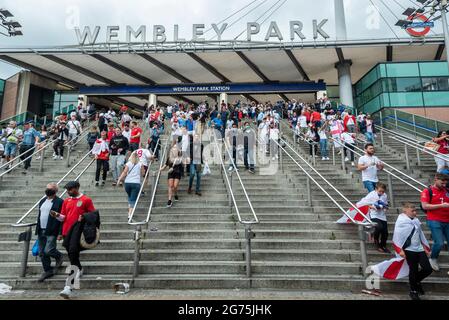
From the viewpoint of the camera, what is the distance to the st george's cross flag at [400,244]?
173 inches

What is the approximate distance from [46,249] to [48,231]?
317 mm

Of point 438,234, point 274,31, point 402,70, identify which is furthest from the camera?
point 274,31

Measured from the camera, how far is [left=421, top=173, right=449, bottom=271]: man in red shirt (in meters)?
4.83

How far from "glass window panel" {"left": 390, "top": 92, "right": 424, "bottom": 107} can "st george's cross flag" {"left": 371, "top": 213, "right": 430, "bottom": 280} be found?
17944mm

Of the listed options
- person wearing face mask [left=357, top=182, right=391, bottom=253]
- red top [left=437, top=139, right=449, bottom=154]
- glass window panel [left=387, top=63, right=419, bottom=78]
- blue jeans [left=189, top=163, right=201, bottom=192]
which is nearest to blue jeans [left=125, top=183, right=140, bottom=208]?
blue jeans [left=189, top=163, right=201, bottom=192]

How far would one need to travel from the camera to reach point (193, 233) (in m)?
6.11

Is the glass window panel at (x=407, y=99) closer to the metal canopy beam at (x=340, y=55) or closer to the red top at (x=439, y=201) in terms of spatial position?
the metal canopy beam at (x=340, y=55)

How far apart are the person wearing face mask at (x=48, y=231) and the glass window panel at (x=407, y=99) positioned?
20.9m

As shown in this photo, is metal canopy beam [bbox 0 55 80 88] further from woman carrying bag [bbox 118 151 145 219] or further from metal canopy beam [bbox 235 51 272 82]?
woman carrying bag [bbox 118 151 145 219]

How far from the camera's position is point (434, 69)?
63.5ft

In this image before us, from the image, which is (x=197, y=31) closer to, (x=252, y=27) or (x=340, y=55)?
(x=252, y=27)

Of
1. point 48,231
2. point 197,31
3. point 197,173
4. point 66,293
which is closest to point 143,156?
point 197,173
